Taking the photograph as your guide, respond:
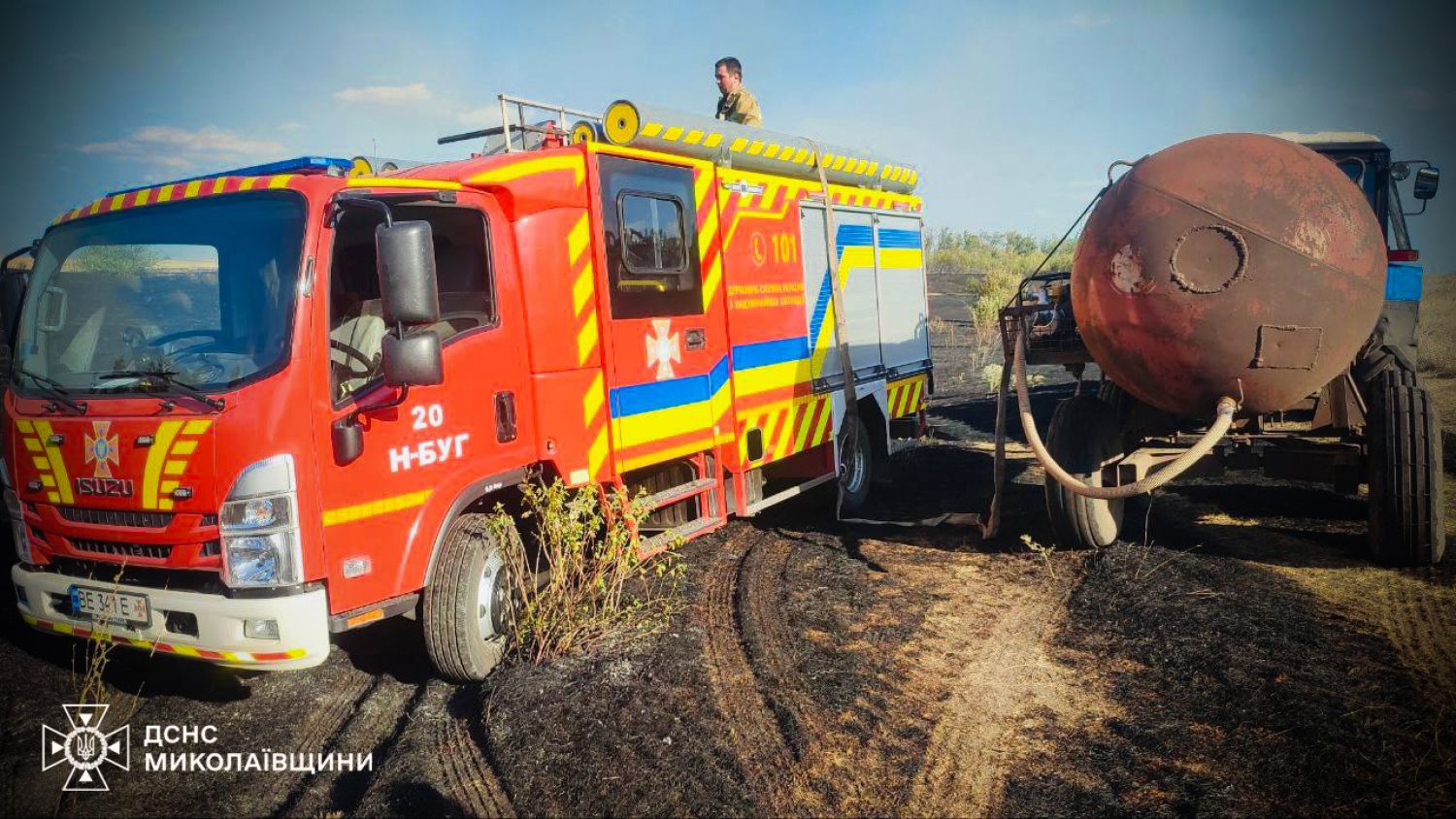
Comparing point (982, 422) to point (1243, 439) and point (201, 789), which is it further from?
point (201, 789)

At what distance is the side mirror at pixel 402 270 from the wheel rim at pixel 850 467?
4.72 metres

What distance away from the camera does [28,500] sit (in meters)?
4.13

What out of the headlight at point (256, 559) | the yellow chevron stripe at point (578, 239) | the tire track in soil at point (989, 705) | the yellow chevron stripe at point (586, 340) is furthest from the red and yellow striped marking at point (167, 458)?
the tire track in soil at point (989, 705)

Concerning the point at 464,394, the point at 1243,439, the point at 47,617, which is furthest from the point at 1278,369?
the point at 47,617

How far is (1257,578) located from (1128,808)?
2.91 meters

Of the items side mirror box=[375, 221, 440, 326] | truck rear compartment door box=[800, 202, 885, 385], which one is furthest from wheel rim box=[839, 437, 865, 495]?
side mirror box=[375, 221, 440, 326]

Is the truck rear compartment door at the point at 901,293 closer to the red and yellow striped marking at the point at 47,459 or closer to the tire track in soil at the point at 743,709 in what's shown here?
the tire track in soil at the point at 743,709

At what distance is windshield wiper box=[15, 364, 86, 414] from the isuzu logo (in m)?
0.31

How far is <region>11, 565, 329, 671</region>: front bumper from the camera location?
353 centimetres

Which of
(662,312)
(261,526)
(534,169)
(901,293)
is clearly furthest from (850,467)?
(261,526)

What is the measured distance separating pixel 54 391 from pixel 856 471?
19.4 feet

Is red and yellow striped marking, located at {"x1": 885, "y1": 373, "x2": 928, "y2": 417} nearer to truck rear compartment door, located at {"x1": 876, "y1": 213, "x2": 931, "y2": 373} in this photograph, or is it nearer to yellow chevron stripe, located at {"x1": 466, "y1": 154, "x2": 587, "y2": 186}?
truck rear compartment door, located at {"x1": 876, "y1": 213, "x2": 931, "y2": 373}

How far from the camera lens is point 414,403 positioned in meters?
4.07

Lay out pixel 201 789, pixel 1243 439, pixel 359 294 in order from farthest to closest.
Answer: pixel 1243 439
pixel 359 294
pixel 201 789
